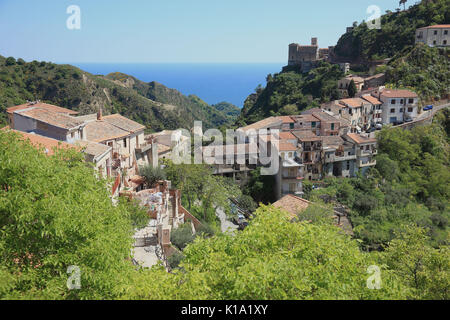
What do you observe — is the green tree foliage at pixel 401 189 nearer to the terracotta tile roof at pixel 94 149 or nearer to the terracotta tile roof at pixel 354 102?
the terracotta tile roof at pixel 354 102

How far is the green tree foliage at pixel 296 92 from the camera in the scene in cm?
6850

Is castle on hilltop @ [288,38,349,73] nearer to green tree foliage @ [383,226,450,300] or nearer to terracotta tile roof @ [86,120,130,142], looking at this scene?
terracotta tile roof @ [86,120,130,142]

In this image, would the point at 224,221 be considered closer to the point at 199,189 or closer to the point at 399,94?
the point at 199,189

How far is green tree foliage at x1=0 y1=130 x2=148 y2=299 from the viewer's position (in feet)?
31.5

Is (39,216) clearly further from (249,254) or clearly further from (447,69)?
→ (447,69)

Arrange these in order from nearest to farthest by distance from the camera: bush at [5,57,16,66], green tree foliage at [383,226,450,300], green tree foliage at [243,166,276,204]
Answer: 1. green tree foliage at [383,226,450,300]
2. green tree foliage at [243,166,276,204]
3. bush at [5,57,16,66]

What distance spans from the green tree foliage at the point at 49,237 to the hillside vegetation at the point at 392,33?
245ft

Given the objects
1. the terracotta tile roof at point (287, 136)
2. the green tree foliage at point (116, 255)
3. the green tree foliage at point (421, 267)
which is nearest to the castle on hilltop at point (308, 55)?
the terracotta tile roof at point (287, 136)

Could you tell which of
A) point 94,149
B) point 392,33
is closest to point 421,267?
point 94,149

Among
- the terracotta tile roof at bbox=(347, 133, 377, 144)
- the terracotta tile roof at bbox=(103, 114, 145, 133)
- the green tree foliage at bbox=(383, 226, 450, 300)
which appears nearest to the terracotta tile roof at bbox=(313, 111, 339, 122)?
the terracotta tile roof at bbox=(347, 133, 377, 144)

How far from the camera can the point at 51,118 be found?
24266mm

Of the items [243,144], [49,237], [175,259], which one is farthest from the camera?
[243,144]

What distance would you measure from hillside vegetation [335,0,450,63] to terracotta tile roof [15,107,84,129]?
6621 centimetres

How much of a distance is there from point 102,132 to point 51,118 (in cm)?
569
